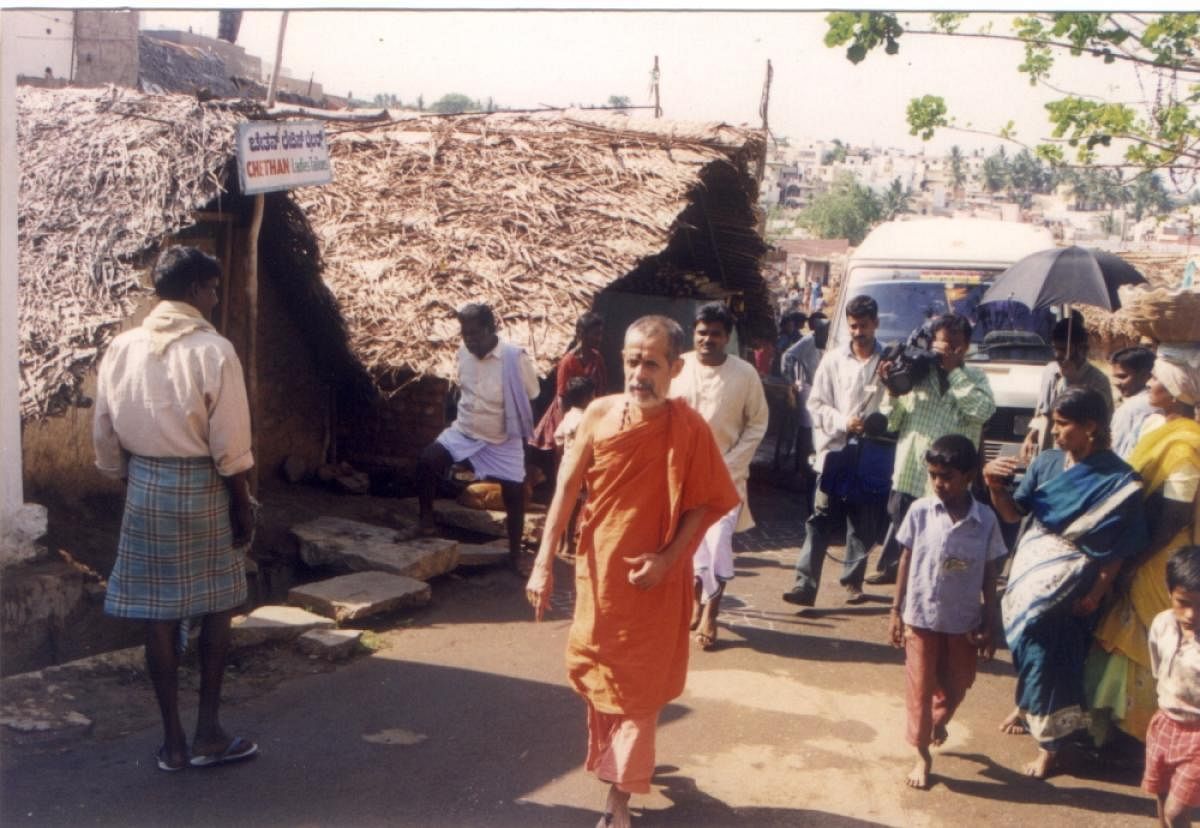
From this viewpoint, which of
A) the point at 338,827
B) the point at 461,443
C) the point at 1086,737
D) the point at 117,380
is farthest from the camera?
the point at 461,443

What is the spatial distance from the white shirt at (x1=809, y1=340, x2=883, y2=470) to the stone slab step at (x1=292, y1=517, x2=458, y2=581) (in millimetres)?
2254

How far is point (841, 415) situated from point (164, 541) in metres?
3.71

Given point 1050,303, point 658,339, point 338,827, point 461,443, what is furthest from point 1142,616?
point 461,443

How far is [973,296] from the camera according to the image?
26.8 feet

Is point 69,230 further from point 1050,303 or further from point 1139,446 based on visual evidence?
point 1050,303

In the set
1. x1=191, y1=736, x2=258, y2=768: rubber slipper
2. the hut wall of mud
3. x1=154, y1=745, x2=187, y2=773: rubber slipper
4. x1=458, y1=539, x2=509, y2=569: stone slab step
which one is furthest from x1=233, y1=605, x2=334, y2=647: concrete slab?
the hut wall of mud

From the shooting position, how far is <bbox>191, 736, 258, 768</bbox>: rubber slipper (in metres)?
3.83

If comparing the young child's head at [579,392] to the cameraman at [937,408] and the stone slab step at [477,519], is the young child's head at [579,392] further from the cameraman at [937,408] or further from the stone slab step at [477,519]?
the cameraman at [937,408]

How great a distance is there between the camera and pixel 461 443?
258 inches

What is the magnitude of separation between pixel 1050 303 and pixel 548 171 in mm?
4321

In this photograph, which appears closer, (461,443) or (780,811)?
(780,811)

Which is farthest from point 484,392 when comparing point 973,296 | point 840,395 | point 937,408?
point 973,296

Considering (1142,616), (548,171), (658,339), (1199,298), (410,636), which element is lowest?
(410,636)

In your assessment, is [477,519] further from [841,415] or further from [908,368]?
[908,368]
